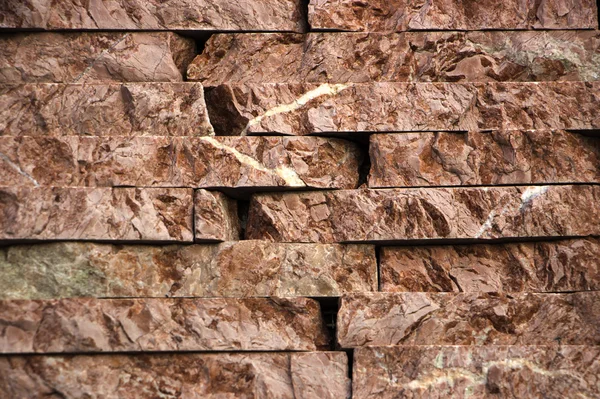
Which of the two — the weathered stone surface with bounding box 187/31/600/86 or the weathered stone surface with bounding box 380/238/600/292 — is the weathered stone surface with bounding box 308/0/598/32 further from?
the weathered stone surface with bounding box 380/238/600/292

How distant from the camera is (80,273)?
3660mm

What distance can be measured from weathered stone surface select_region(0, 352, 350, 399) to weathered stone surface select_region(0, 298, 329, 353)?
0.05 metres

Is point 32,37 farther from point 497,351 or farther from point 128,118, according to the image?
point 497,351

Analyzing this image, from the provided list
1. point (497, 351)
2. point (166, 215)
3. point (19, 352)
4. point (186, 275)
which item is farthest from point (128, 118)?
point (497, 351)

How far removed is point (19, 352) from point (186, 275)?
739 millimetres

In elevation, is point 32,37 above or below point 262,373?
above

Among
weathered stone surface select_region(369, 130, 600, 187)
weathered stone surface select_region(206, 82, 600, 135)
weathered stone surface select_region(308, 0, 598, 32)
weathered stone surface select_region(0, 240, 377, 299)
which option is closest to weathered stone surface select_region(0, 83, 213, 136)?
weathered stone surface select_region(206, 82, 600, 135)

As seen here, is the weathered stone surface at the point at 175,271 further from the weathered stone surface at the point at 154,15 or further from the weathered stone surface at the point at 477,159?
the weathered stone surface at the point at 154,15

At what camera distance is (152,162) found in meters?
3.74

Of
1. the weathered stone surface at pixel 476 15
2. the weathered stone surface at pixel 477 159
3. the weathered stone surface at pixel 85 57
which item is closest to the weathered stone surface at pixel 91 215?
the weathered stone surface at pixel 85 57

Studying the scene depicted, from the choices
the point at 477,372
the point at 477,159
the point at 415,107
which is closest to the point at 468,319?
the point at 477,372

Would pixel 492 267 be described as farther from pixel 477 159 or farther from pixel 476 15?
pixel 476 15

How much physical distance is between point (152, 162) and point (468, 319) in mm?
1494

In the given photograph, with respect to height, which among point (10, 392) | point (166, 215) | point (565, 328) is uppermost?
point (166, 215)
